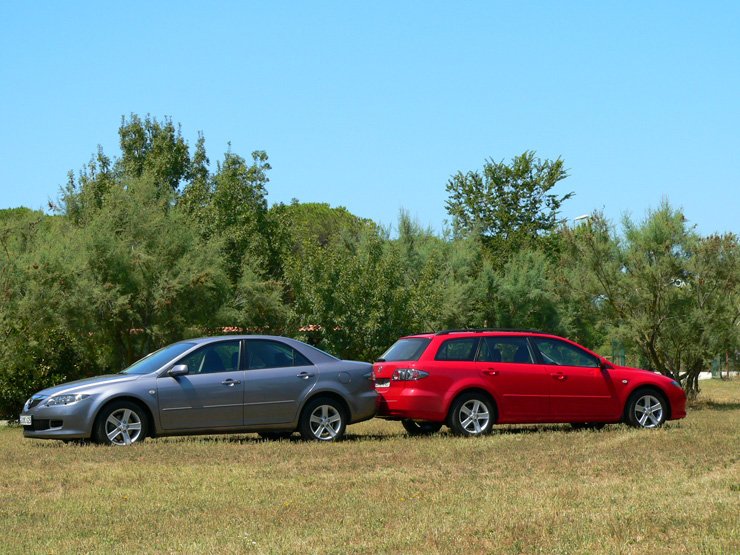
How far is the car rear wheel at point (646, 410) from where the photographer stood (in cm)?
1775

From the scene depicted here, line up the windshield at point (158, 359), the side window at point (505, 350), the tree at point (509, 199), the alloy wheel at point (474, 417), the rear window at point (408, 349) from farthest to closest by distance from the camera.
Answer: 1. the tree at point (509, 199)
2. the side window at point (505, 350)
3. the rear window at point (408, 349)
4. the alloy wheel at point (474, 417)
5. the windshield at point (158, 359)

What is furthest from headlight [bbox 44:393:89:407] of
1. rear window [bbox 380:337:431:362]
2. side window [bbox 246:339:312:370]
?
rear window [bbox 380:337:431:362]

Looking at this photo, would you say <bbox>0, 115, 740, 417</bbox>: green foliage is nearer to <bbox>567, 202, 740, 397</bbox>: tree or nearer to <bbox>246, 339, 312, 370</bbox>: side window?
<bbox>567, 202, 740, 397</bbox>: tree

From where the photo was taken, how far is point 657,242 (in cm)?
3080

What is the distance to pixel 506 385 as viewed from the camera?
669 inches

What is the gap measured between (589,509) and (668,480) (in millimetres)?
2145

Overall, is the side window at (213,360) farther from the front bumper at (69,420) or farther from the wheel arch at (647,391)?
the wheel arch at (647,391)

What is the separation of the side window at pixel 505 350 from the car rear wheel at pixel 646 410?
191cm

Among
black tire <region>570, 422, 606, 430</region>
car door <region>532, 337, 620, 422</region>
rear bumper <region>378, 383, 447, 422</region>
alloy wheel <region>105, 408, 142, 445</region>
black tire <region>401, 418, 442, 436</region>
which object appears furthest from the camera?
black tire <region>570, 422, 606, 430</region>

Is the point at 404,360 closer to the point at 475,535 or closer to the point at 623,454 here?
the point at 623,454

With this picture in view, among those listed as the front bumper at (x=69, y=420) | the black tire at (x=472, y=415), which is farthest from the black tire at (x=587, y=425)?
the front bumper at (x=69, y=420)

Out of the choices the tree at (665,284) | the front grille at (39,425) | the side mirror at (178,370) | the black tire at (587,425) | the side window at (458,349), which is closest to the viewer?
the front grille at (39,425)

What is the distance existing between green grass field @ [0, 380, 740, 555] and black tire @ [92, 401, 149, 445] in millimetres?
274

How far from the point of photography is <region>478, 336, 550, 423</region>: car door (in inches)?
669
